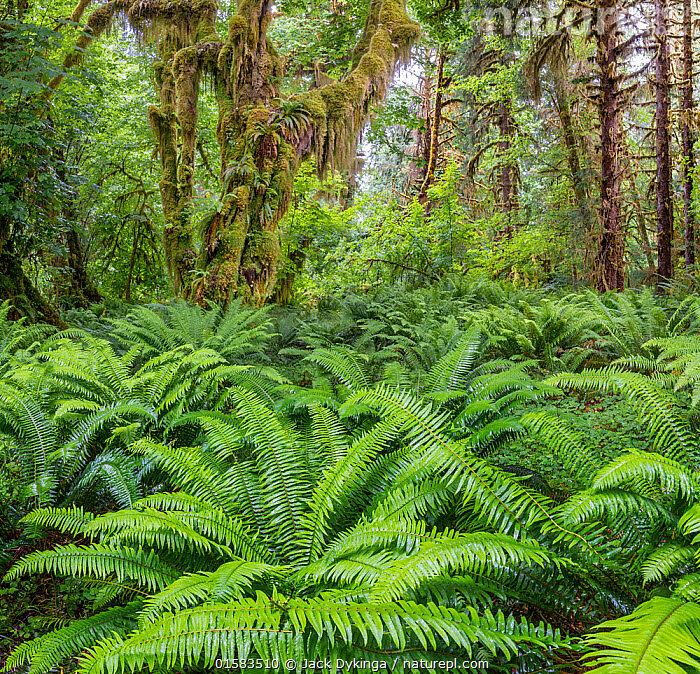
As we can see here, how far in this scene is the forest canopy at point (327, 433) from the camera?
5.01ft

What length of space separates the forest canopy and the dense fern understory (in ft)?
0.04

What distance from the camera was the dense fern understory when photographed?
1.44 meters

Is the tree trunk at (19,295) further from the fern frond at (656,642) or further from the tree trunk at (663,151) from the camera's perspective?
the tree trunk at (663,151)

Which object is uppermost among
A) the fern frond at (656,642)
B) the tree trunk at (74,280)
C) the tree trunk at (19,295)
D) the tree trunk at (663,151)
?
the tree trunk at (663,151)

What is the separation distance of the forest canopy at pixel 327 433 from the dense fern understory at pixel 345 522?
14 mm

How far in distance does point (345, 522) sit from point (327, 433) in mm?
616

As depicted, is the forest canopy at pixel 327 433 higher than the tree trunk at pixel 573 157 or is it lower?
lower

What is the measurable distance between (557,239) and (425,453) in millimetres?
11171

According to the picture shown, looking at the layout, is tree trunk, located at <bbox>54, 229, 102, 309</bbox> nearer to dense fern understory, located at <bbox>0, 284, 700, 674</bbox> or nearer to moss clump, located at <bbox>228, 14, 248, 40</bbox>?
moss clump, located at <bbox>228, 14, 248, 40</bbox>

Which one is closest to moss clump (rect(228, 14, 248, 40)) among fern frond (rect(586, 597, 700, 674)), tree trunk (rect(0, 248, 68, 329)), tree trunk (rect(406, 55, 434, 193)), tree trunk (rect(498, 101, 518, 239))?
tree trunk (rect(0, 248, 68, 329))

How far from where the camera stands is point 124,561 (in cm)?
196

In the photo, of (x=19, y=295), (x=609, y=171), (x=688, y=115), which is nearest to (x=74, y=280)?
(x=19, y=295)

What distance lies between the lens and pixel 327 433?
2.82 metres

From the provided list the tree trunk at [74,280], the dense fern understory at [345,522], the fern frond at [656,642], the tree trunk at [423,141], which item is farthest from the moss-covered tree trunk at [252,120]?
the fern frond at [656,642]
